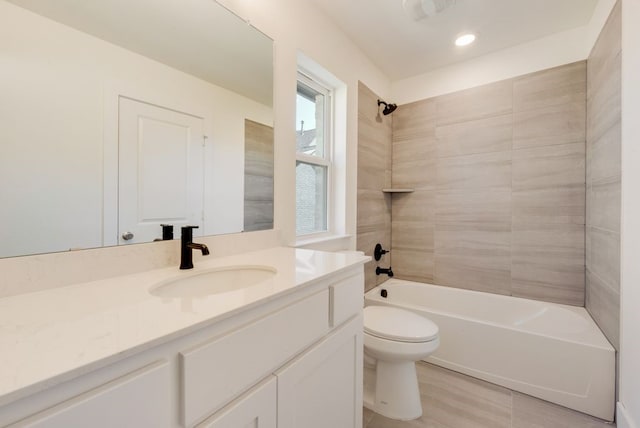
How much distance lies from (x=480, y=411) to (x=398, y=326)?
65 centimetres

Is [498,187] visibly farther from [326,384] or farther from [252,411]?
[252,411]

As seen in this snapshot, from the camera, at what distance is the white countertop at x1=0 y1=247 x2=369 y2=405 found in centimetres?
40

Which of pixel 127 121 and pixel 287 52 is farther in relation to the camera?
pixel 287 52

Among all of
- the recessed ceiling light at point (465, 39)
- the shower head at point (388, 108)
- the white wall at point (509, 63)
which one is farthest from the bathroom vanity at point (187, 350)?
the white wall at point (509, 63)

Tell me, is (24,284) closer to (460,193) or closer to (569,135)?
(460,193)

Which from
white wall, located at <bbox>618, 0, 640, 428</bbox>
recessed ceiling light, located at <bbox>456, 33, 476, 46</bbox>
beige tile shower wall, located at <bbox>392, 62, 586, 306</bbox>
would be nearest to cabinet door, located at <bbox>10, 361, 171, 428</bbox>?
white wall, located at <bbox>618, 0, 640, 428</bbox>

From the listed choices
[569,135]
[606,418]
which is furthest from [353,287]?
[569,135]

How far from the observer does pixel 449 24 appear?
1.91m

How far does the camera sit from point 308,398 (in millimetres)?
873

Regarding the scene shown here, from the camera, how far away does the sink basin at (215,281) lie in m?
0.92

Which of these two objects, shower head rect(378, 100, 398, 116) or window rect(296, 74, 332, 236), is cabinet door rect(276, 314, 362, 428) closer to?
window rect(296, 74, 332, 236)

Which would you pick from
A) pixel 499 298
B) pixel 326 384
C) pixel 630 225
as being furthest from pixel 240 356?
pixel 499 298

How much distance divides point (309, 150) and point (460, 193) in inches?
56.0

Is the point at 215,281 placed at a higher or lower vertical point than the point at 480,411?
higher
